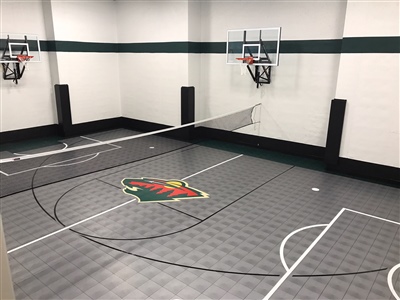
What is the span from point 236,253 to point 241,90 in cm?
494

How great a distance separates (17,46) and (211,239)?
672 centimetres

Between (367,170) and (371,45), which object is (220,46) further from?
(367,170)

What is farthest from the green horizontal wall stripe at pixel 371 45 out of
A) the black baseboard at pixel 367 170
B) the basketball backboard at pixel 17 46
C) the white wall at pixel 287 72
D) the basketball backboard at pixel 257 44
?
the basketball backboard at pixel 17 46

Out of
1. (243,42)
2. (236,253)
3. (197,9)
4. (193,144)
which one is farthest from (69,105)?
(236,253)

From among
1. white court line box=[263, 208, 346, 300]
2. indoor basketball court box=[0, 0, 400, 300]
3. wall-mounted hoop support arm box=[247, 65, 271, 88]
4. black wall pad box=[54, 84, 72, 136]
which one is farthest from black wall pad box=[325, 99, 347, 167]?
black wall pad box=[54, 84, 72, 136]

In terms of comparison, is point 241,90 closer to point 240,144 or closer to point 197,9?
point 240,144

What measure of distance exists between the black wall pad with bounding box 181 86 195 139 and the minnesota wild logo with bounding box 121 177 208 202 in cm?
290

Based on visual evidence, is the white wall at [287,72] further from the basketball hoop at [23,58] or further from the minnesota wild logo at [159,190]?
the basketball hoop at [23,58]

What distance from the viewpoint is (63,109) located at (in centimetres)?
849

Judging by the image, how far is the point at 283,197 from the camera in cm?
520

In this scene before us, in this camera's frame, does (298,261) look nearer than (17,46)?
Yes

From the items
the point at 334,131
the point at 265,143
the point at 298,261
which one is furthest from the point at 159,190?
the point at 334,131

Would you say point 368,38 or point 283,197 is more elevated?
point 368,38

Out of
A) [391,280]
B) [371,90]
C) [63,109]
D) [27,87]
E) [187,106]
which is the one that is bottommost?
[391,280]
